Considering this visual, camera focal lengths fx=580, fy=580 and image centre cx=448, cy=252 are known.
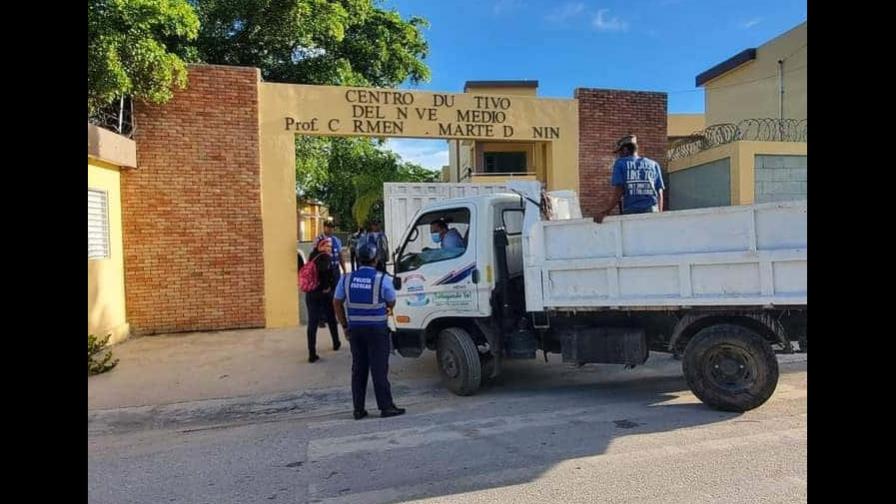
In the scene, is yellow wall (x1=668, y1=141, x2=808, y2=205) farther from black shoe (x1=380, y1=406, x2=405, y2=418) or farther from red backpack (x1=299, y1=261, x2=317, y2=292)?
black shoe (x1=380, y1=406, x2=405, y2=418)

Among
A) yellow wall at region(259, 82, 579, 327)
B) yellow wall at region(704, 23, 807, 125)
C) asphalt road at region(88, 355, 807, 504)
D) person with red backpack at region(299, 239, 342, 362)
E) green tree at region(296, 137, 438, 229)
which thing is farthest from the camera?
green tree at region(296, 137, 438, 229)

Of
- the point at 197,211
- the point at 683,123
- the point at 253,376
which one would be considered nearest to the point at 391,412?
the point at 253,376

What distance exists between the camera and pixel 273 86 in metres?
10.4

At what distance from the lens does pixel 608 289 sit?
566 centimetres

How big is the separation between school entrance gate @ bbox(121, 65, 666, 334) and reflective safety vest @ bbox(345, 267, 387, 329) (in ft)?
17.3

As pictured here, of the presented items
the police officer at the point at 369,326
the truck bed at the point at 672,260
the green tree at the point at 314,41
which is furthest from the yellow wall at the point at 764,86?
the police officer at the point at 369,326

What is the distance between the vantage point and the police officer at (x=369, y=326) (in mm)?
5520

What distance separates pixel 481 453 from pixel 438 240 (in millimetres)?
2880

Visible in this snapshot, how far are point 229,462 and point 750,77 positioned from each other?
19.1 meters

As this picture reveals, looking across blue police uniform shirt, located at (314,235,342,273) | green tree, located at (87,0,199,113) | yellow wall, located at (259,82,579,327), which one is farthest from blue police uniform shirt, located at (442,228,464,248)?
green tree, located at (87,0,199,113)

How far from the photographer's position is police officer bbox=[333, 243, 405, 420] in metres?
5.52

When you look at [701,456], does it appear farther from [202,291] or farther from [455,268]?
[202,291]
